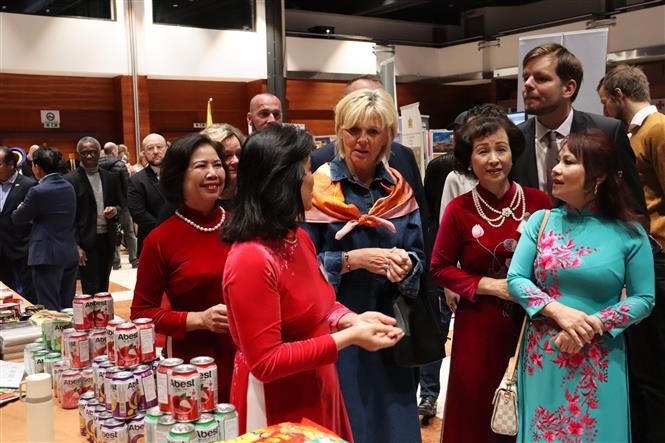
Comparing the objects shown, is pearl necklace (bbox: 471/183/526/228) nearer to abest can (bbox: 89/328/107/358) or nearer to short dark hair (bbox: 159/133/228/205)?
short dark hair (bbox: 159/133/228/205)

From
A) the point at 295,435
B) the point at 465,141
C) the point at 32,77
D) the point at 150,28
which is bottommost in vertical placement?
the point at 295,435

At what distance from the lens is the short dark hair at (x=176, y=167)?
7.60 feet

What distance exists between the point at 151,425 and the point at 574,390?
4.91ft

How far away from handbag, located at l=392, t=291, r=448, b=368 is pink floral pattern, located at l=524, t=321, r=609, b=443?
37cm

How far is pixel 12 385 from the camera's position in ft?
7.80

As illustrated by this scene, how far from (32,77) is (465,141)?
1107cm

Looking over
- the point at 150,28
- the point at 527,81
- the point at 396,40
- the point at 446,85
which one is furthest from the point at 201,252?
the point at 446,85

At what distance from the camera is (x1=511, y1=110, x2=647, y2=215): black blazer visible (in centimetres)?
269

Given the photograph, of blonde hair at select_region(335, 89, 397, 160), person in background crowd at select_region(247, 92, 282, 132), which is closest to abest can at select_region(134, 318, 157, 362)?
blonde hair at select_region(335, 89, 397, 160)

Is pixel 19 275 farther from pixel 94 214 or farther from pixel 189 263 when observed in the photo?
pixel 189 263

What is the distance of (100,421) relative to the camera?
70.8 inches

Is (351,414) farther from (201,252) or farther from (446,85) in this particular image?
(446,85)

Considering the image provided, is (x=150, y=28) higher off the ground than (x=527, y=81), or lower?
higher

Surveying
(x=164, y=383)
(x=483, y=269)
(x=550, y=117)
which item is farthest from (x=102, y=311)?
(x=550, y=117)
